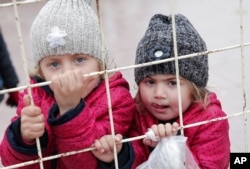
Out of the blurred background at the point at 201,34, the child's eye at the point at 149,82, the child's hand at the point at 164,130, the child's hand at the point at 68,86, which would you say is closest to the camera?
the child's hand at the point at 68,86

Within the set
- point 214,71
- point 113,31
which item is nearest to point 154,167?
point 214,71

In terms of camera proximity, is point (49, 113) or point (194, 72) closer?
point (49, 113)

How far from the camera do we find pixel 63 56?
3.51 feet

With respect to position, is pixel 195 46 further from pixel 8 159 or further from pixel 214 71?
pixel 214 71

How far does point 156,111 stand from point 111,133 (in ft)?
0.43

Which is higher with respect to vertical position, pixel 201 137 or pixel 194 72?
pixel 194 72

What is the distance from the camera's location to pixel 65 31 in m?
1.07

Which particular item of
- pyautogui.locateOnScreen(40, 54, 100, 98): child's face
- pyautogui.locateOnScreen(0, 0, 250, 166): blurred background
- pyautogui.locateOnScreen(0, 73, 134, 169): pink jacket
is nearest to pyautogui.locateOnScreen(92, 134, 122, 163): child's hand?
pyautogui.locateOnScreen(0, 73, 134, 169): pink jacket

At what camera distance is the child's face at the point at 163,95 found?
3.68ft

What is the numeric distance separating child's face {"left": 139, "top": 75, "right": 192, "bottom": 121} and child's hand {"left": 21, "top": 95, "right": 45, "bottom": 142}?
0.82ft

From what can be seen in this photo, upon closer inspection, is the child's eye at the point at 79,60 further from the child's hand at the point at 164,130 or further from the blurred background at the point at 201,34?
the blurred background at the point at 201,34

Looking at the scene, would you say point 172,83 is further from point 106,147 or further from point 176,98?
point 106,147

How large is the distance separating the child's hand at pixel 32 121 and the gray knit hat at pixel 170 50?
10.3 inches

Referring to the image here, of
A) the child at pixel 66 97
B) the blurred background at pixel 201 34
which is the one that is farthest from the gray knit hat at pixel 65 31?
the blurred background at pixel 201 34
